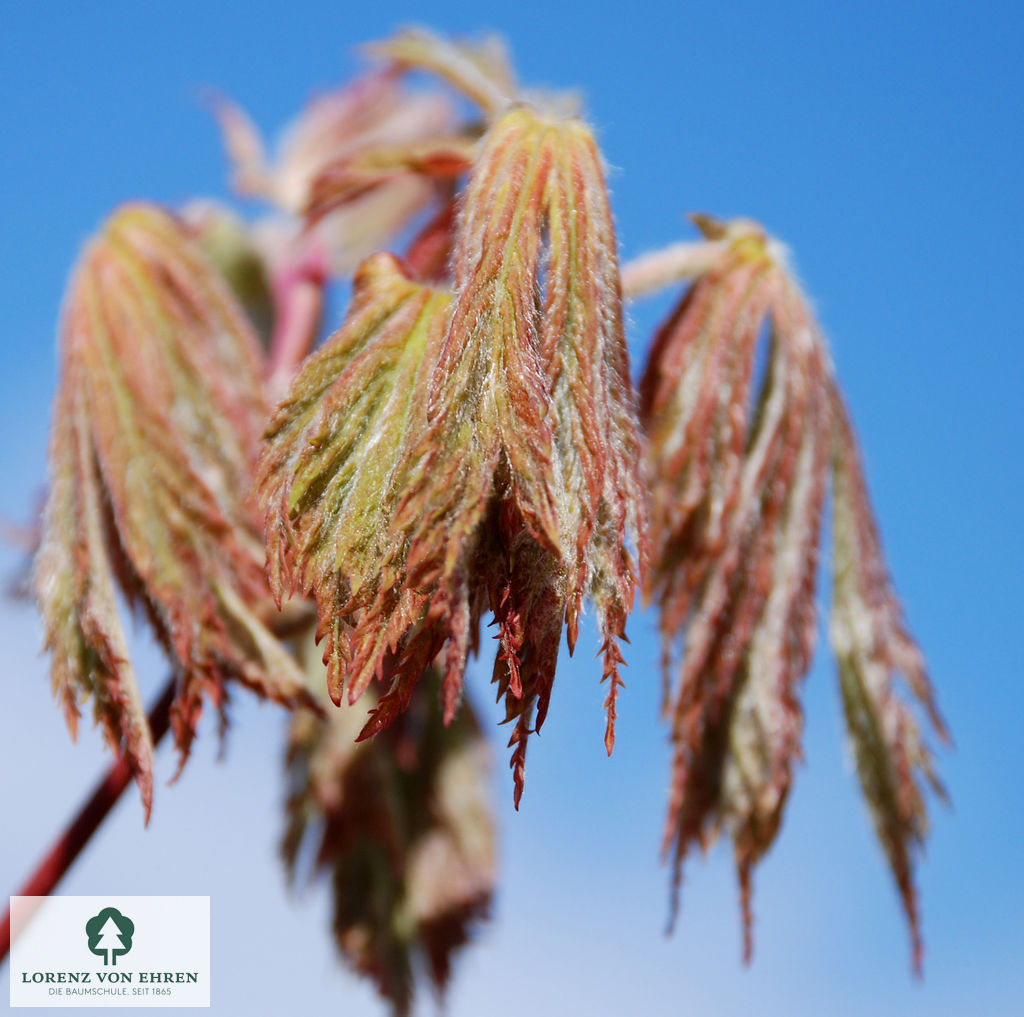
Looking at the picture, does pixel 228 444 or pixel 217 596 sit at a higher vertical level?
pixel 228 444

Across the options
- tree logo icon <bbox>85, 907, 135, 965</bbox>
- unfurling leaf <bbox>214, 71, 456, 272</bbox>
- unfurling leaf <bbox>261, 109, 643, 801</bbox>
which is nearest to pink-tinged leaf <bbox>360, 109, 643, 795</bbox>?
unfurling leaf <bbox>261, 109, 643, 801</bbox>

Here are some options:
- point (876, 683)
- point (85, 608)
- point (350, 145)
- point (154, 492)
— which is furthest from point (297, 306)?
point (876, 683)

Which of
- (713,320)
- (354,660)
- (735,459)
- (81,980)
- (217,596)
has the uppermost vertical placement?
(713,320)

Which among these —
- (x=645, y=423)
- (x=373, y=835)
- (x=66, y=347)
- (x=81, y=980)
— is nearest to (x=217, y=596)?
(x=66, y=347)

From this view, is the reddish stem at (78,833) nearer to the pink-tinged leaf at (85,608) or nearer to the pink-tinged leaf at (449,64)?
the pink-tinged leaf at (85,608)

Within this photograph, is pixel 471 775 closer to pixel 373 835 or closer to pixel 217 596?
pixel 373 835

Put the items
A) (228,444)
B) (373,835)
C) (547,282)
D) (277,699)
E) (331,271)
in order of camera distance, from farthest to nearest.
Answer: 1. (331,271)
2. (373,835)
3. (228,444)
4. (277,699)
5. (547,282)
